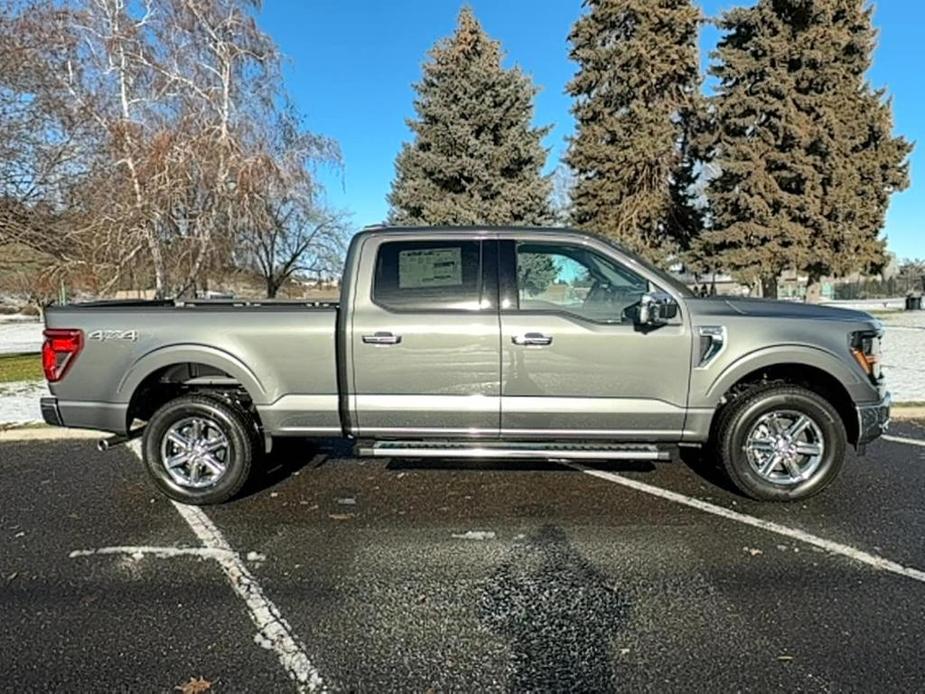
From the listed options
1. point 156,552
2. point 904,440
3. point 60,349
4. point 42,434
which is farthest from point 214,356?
point 904,440

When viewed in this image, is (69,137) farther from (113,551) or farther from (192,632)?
(192,632)

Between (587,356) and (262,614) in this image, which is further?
(587,356)

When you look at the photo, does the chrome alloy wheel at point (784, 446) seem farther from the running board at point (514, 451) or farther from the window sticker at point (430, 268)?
the window sticker at point (430, 268)

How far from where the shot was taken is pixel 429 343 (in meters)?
4.44

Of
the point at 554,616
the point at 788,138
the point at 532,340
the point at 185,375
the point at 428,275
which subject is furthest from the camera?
the point at 788,138

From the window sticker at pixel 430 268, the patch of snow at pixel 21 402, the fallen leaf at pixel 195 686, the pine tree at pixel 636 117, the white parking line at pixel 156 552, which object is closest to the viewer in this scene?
the fallen leaf at pixel 195 686

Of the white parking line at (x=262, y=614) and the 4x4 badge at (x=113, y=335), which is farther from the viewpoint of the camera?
the 4x4 badge at (x=113, y=335)

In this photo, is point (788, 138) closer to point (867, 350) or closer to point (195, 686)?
point (867, 350)

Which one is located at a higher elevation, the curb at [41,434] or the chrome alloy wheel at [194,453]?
the chrome alloy wheel at [194,453]

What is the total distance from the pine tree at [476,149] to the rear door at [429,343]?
17.3 metres

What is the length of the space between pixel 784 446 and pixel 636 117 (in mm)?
20965

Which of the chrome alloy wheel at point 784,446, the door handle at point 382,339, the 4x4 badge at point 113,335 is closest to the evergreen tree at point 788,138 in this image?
the chrome alloy wheel at point 784,446

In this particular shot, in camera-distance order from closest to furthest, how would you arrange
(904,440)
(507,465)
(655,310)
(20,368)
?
1. (655,310)
2. (507,465)
3. (904,440)
4. (20,368)

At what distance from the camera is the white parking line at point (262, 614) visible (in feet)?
8.70
